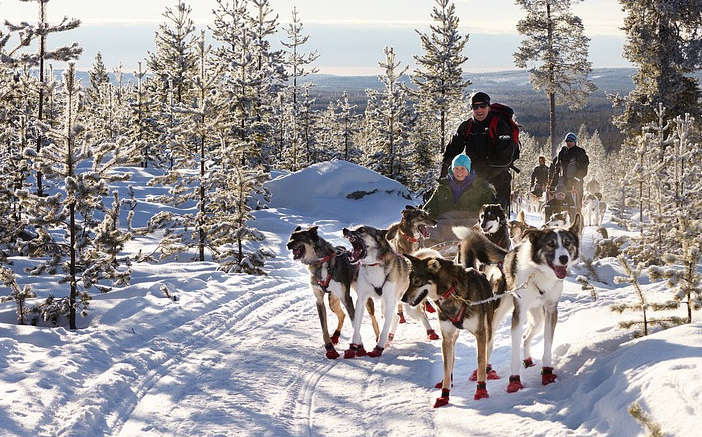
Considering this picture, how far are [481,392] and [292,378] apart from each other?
6.93 ft

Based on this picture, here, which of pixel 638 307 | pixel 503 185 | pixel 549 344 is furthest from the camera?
pixel 503 185

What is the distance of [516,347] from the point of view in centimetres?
536

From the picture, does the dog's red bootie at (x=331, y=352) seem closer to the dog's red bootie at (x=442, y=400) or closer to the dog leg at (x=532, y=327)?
the dog's red bootie at (x=442, y=400)

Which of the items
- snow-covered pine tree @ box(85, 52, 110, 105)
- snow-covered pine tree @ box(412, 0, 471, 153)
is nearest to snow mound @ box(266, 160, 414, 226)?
snow-covered pine tree @ box(412, 0, 471, 153)

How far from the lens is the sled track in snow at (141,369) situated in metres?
5.13

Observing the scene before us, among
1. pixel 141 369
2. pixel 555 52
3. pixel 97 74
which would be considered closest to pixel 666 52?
pixel 555 52

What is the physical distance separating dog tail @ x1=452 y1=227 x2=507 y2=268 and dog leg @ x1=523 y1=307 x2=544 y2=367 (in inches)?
24.9

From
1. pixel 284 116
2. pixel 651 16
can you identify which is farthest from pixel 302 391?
pixel 284 116

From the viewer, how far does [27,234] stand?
15.7 m

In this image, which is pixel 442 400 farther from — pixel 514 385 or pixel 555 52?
pixel 555 52

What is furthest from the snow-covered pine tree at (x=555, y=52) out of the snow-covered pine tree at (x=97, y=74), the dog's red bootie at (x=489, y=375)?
the snow-covered pine tree at (x=97, y=74)

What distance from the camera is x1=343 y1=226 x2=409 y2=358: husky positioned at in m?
6.88

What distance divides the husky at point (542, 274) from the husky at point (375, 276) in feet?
5.89

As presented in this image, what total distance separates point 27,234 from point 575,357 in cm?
1497
